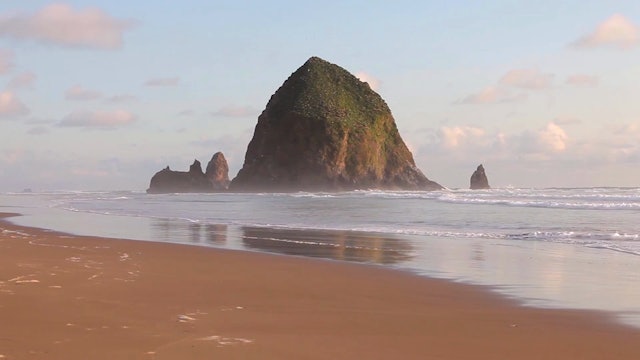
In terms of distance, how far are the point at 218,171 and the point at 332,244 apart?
90.5 m

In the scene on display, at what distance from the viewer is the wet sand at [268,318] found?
4.93 meters

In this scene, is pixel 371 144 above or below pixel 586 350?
above

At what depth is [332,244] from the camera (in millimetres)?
14664

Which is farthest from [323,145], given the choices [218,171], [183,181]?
[218,171]

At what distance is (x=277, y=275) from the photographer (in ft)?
30.7

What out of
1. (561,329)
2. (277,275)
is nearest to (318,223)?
(277,275)

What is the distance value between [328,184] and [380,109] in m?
17.8

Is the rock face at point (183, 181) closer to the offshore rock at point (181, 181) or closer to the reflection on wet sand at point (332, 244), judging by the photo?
the offshore rock at point (181, 181)

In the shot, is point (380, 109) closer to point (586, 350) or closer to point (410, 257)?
point (410, 257)

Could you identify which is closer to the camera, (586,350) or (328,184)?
(586,350)

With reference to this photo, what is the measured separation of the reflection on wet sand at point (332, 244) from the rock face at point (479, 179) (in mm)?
81691

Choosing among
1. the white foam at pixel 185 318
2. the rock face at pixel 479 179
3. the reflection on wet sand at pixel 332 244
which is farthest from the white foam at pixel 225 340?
the rock face at pixel 479 179

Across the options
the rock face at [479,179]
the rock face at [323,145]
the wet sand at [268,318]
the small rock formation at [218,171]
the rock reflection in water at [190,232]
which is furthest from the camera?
the small rock formation at [218,171]

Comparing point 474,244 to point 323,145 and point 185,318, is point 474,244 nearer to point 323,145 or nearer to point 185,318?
point 185,318
